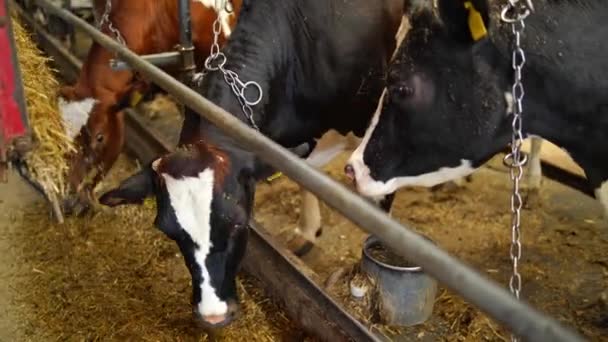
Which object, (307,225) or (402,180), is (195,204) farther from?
(307,225)

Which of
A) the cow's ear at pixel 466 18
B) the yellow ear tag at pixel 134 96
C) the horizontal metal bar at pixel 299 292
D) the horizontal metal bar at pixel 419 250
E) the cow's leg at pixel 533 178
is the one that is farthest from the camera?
the cow's leg at pixel 533 178

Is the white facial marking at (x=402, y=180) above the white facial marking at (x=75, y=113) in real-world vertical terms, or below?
above

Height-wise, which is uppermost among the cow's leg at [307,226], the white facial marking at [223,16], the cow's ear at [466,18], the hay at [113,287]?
the cow's ear at [466,18]

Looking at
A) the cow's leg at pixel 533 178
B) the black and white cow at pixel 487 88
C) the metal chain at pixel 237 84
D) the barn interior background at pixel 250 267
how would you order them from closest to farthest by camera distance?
the black and white cow at pixel 487 88 → the metal chain at pixel 237 84 → the barn interior background at pixel 250 267 → the cow's leg at pixel 533 178

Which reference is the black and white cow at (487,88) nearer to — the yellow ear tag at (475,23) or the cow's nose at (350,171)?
the yellow ear tag at (475,23)

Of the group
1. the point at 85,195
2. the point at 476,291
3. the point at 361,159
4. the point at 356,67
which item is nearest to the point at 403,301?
the point at 361,159

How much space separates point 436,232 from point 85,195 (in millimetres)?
1999

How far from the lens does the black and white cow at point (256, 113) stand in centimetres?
238

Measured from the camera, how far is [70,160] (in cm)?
365

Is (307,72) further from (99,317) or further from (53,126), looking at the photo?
(99,317)

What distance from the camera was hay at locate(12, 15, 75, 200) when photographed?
252cm

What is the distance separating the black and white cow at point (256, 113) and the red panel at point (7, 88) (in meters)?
0.44

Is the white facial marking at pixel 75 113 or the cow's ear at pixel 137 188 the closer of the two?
the cow's ear at pixel 137 188

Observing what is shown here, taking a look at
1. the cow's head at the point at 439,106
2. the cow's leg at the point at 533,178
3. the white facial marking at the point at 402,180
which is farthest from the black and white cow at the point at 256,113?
the cow's leg at the point at 533,178
